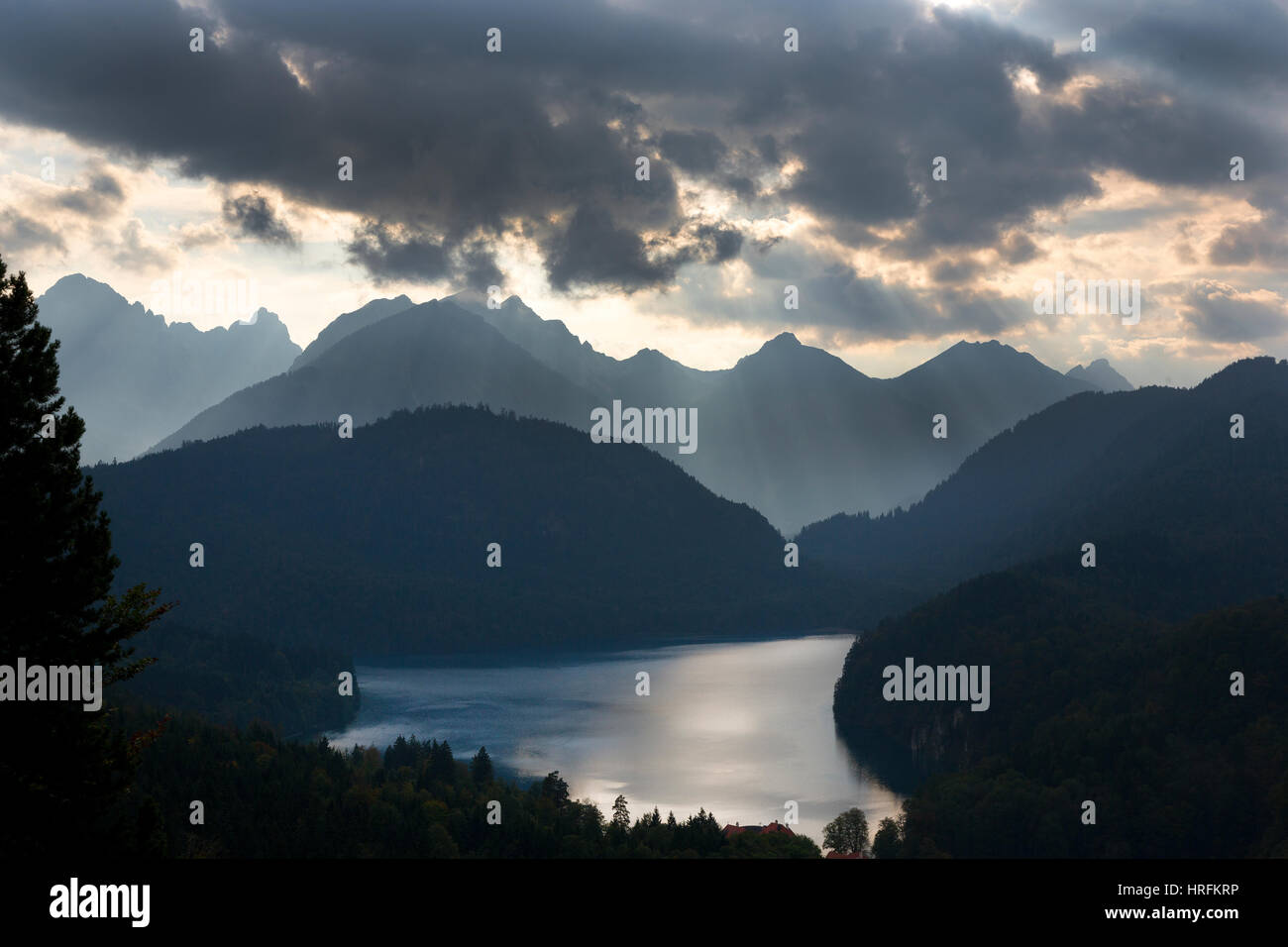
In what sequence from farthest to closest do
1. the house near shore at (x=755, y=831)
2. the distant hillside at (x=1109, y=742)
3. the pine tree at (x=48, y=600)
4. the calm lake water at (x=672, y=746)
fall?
the calm lake water at (x=672, y=746), the distant hillside at (x=1109, y=742), the house near shore at (x=755, y=831), the pine tree at (x=48, y=600)

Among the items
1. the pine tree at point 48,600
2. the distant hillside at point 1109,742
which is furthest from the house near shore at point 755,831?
the pine tree at point 48,600

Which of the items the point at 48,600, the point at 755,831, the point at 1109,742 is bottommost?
the point at 755,831

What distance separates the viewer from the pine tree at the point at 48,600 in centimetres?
2438

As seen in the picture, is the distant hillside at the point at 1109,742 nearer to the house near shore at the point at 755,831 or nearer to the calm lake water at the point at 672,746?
the calm lake water at the point at 672,746

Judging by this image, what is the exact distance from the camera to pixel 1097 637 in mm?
175875

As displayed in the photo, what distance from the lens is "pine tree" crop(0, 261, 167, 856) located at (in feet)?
80.0

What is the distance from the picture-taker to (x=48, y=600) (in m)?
25.1

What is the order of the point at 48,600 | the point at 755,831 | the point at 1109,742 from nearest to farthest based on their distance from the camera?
1. the point at 48,600
2. the point at 755,831
3. the point at 1109,742

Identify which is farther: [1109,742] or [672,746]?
[672,746]

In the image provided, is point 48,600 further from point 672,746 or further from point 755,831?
point 672,746

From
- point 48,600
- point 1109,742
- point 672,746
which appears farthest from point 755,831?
point 48,600

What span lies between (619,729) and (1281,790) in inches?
3635

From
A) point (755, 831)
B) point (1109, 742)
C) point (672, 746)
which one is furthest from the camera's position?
point (672, 746)

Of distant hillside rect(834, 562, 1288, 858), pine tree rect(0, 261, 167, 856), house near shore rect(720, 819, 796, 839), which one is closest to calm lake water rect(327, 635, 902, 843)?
house near shore rect(720, 819, 796, 839)
